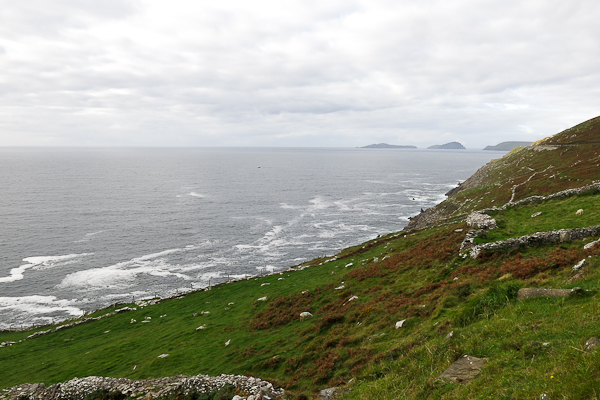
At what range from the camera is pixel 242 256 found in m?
79.5

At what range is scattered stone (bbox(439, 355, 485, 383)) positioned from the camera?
37.7 feet

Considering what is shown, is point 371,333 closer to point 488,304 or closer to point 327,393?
point 327,393

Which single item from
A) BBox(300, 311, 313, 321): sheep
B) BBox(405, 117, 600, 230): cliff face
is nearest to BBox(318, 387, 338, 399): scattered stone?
BBox(300, 311, 313, 321): sheep

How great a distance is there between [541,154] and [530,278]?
115 meters

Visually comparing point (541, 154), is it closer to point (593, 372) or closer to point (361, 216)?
point (361, 216)

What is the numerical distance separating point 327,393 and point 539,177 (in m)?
84.2

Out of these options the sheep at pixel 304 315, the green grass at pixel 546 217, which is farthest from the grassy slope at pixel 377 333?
the green grass at pixel 546 217

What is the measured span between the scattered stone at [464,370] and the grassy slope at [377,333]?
406mm

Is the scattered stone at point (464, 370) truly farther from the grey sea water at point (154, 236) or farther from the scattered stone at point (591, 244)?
the grey sea water at point (154, 236)

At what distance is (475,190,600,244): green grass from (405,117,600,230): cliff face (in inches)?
895

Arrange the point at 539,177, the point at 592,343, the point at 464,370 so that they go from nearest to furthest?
the point at 592,343, the point at 464,370, the point at 539,177

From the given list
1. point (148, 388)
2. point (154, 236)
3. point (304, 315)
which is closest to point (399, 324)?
point (304, 315)

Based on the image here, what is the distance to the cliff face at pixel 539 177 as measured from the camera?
6228 centimetres

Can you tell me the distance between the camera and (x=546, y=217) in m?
33.3
